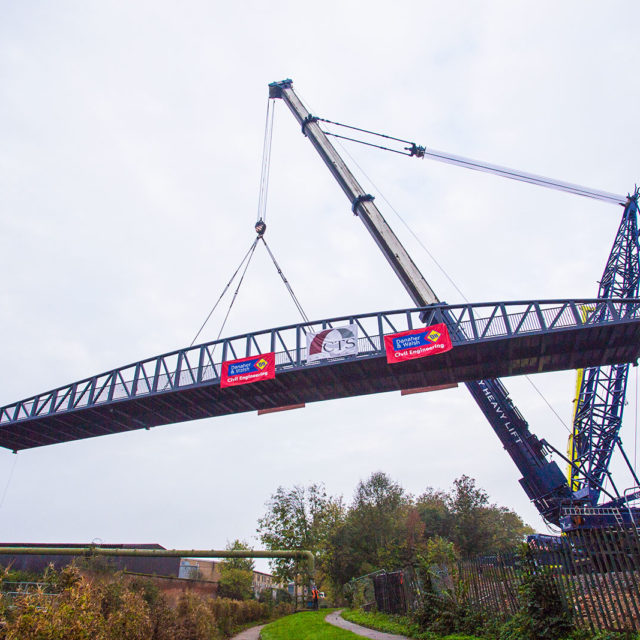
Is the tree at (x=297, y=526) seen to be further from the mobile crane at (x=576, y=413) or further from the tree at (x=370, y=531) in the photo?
the mobile crane at (x=576, y=413)

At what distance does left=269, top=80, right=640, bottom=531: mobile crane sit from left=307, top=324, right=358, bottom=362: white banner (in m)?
4.78

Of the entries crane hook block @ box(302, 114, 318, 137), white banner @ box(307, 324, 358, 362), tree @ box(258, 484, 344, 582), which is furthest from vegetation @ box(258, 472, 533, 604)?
crane hook block @ box(302, 114, 318, 137)

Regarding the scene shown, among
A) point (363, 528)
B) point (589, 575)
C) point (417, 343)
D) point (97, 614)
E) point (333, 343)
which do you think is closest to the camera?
point (97, 614)

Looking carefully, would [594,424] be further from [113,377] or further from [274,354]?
[113,377]

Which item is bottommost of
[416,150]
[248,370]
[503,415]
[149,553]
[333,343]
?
[149,553]

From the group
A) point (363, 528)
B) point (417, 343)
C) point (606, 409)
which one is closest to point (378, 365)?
point (417, 343)

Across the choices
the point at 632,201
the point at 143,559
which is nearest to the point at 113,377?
the point at 143,559

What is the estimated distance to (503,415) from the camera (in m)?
24.3

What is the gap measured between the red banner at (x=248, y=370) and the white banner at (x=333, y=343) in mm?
2067

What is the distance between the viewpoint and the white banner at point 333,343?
22969mm

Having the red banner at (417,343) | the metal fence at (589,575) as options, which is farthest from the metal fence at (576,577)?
the red banner at (417,343)

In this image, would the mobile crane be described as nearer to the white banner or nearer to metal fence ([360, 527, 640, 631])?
the white banner

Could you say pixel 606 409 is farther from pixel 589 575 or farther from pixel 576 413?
pixel 589 575

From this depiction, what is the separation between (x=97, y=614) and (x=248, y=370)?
15.9 m
